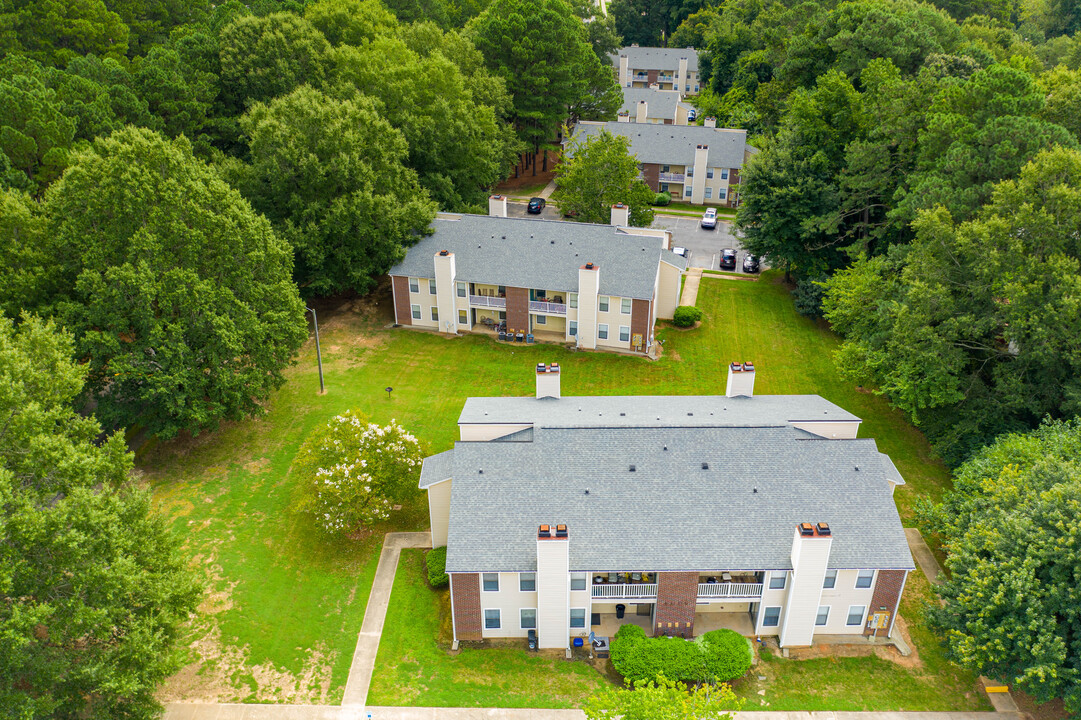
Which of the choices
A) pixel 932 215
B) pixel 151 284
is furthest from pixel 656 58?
pixel 151 284

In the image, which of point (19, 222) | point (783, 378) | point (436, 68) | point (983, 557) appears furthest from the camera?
point (436, 68)

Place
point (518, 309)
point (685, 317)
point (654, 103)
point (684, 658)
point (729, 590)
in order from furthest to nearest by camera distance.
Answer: point (654, 103), point (685, 317), point (518, 309), point (729, 590), point (684, 658)

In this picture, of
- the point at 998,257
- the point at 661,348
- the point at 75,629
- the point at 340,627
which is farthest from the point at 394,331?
the point at 998,257

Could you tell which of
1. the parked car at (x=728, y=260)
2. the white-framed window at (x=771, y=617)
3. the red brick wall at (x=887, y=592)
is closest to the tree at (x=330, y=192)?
the parked car at (x=728, y=260)

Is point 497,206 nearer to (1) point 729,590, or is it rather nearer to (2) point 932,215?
(2) point 932,215

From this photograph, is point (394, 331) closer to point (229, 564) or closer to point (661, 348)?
point (661, 348)

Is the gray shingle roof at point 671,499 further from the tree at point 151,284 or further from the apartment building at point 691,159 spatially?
the apartment building at point 691,159
